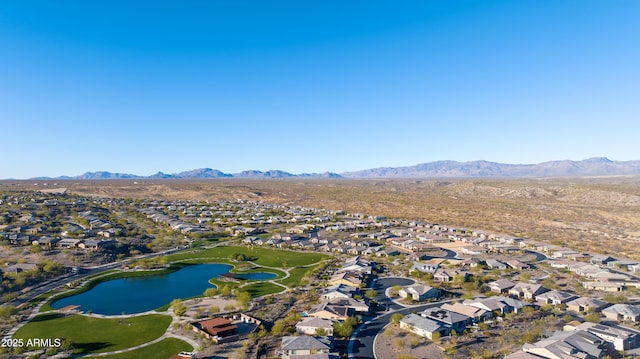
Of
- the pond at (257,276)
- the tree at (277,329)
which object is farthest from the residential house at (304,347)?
the pond at (257,276)

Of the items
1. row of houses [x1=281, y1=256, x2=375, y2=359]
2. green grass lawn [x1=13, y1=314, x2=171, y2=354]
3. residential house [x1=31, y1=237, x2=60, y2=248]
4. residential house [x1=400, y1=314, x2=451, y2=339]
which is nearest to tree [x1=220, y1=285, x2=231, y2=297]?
green grass lawn [x1=13, y1=314, x2=171, y2=354]

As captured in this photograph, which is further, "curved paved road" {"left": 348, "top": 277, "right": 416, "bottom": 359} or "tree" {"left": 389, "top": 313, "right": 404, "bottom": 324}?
"tree" {"left": 389, "top": 313, "right": 404, "bottom": 324}

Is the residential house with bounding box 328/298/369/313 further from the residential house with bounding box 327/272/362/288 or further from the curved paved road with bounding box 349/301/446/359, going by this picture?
the residential house with bounding box 327/272/362/288

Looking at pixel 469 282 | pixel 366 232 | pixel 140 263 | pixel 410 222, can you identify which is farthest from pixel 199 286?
pixel 410 222

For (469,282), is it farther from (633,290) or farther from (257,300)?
(257,300)

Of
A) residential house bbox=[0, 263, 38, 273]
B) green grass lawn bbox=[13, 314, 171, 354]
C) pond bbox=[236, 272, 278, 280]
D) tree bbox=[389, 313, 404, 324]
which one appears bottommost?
pond bbox=[236, 272, 278, 280]

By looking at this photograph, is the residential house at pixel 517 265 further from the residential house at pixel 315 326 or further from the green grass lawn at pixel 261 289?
the residential house at pixel 315 326
